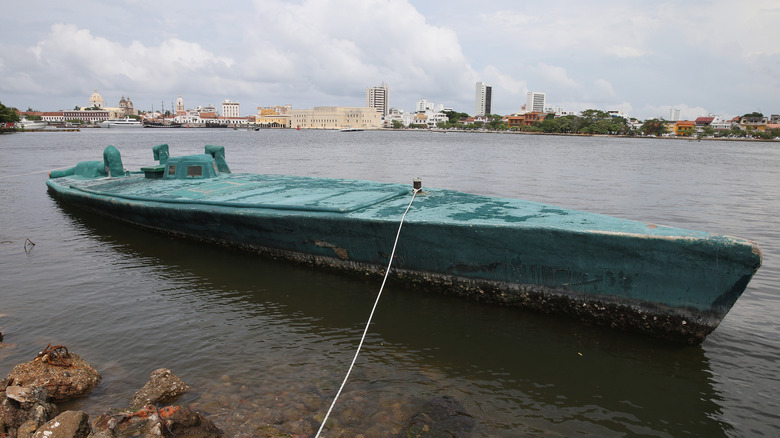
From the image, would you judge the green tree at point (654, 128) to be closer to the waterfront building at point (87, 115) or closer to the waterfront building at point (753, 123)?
the waterfront building at point (753, 123)

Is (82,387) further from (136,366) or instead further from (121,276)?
(121,276)

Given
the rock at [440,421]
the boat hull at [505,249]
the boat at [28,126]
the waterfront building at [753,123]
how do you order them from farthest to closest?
the waterfront building at [753,123] < the boat at [28,126] < the boat hull at [505,249] < the rock at [440,421]

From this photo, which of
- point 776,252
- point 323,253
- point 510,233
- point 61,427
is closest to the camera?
point 61,427

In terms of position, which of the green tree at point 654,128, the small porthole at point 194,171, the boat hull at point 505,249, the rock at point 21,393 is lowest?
the rock at point 21,393

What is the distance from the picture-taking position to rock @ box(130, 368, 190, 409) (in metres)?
5.06

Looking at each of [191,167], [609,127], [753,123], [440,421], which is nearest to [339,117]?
[609,127]

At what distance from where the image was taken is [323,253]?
9148 millimetres

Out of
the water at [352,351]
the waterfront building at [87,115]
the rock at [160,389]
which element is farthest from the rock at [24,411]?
the waterfront building at [87,115]

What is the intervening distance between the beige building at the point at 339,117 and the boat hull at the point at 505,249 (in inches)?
6950

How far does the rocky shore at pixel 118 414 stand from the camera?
13.9 feet

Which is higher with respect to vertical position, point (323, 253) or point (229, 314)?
point (323, 253)

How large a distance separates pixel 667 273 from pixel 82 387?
7.38m

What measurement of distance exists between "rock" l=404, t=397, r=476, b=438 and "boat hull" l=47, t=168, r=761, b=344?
2.70 m

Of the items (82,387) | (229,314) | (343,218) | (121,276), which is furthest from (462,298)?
(121,276)
